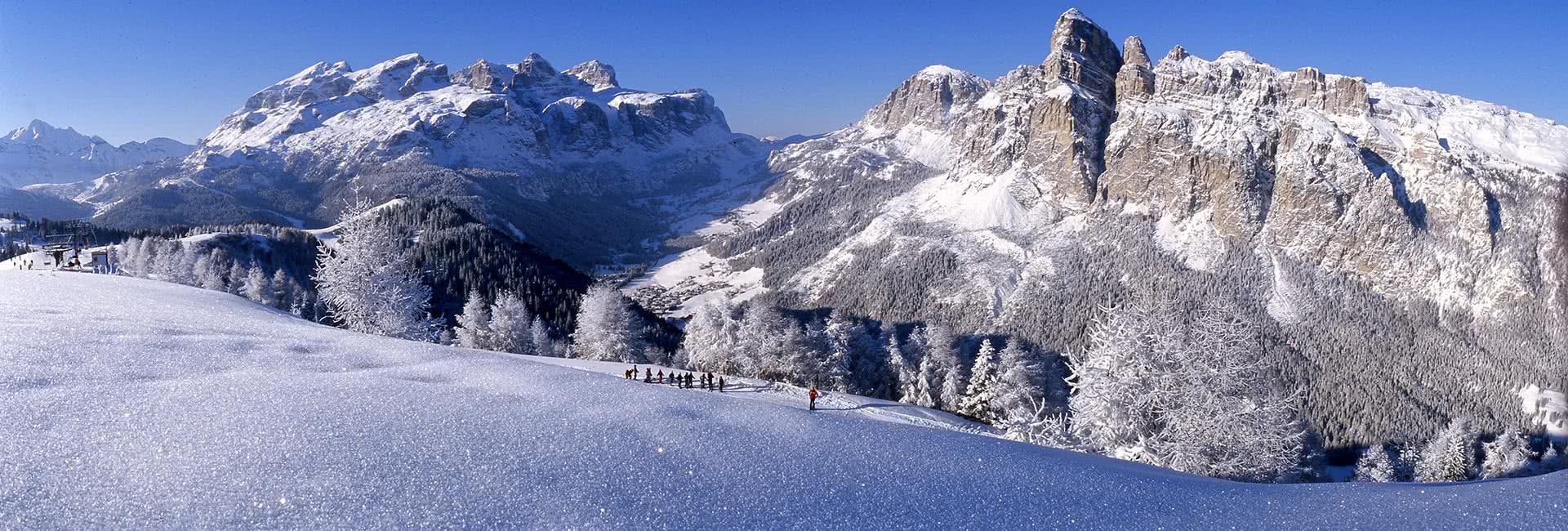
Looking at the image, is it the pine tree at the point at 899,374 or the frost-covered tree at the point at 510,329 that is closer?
the pine tree at the point at 899,374

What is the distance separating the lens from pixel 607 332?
63.6 m

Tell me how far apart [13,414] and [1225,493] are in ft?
68.8

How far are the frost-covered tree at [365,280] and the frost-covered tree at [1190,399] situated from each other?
35.5 m

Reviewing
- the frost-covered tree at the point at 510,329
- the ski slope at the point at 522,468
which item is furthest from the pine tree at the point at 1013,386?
the frost-covered tree at the point at 510,329

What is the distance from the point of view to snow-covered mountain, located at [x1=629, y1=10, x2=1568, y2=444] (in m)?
119

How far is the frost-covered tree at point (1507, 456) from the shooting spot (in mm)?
71312

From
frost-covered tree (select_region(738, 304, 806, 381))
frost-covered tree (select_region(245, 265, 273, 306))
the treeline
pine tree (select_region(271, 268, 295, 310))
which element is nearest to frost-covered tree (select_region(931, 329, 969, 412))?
frost-covered tree (select_region(738, 304, 806, 381))

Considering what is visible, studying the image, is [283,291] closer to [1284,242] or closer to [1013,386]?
[1013,386]

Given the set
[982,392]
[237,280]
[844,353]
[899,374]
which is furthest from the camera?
[237,280]

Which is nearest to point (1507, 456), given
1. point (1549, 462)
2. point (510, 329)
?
point (1549, 462)

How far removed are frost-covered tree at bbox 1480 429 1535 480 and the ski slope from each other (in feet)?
279

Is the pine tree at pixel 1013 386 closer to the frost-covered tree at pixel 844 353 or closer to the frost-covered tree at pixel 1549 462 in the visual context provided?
the frost-covered tree at pixel 844 353

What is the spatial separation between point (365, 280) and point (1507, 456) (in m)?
115

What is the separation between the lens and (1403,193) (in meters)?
155
